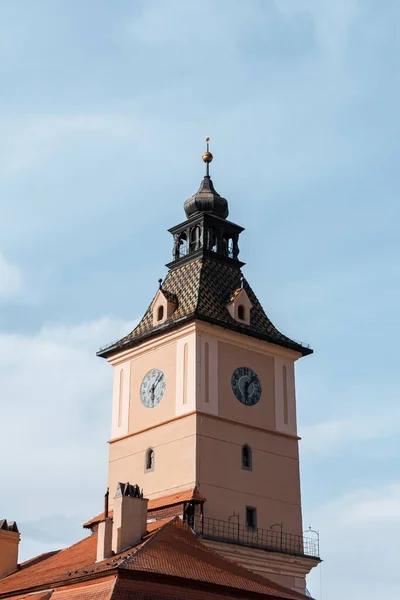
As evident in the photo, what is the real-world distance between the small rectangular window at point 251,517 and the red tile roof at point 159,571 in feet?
12.3

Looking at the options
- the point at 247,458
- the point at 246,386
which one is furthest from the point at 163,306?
the point at 247,458

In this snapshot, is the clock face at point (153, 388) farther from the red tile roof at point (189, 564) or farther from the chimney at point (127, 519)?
the red tile roof at point (189, 564)

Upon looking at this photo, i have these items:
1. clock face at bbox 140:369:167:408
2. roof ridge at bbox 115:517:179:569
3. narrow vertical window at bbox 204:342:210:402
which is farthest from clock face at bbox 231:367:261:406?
roof ridge at bbox 115:517:179:569

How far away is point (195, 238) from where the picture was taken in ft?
141

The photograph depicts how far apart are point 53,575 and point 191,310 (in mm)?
10911

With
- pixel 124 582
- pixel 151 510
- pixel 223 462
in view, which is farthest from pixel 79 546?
pixel 124 582

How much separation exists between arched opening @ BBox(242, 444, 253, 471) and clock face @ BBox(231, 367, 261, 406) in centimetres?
168

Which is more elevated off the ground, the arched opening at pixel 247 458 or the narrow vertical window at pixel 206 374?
the narrow vertical window at pixel 206 374

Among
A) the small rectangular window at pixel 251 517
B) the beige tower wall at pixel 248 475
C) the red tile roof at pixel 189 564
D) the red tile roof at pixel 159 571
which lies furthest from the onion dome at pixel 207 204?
the red tile roof at pixel 189 564

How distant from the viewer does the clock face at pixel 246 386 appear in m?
39.2

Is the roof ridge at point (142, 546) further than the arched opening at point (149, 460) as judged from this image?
No

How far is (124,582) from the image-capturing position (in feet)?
95.8

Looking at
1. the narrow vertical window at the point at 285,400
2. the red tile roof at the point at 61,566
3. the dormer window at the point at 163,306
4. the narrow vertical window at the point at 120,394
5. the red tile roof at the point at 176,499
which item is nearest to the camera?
the red tile roof at the point at 61,566

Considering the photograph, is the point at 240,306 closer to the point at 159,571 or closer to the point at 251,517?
the point at 251,517
